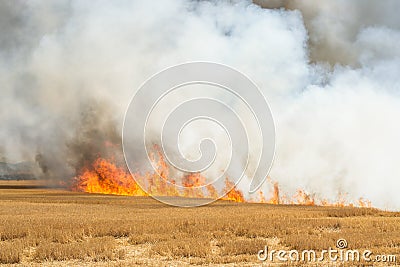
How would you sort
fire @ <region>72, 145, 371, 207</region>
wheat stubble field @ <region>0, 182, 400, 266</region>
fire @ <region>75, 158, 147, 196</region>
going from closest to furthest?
wheat stubble field @ <region>0, 182, 400, 266</region>, fire @ <region>72, 145, 371, 207</region>, fire @ <region>75, 158, 147, 196</region>

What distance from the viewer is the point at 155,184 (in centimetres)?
9144

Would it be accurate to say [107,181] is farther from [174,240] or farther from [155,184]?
[174,240]

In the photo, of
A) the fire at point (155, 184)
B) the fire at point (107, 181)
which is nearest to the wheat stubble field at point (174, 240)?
the fire at point (155, 184)

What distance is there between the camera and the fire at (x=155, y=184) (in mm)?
73250

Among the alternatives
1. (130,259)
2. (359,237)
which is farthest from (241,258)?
(359,237)

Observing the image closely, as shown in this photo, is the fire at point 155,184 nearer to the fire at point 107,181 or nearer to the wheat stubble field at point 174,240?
the fire at point 107,181

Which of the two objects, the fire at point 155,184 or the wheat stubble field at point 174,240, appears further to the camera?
the fire at point 155,184

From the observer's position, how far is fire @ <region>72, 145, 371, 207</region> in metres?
73.2

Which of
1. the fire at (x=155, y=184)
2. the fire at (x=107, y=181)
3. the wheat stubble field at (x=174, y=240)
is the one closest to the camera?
the wheat stubble field at (x=174, y=240)

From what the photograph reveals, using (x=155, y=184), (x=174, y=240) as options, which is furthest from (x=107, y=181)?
(x=174, y=240)

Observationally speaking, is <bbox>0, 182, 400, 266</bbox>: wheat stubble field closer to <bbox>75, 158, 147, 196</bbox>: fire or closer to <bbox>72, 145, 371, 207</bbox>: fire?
<bbox>72, 145, 371, 207</bbox>: fire

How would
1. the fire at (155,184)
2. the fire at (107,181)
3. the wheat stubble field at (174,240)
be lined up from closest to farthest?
1. the wheat stubble field at (174,240)
2. the fire at (155,184)
3. the fire at (107,181)

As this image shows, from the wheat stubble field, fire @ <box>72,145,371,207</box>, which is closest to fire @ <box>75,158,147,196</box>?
fire @ <box>72,145,371,207</box>

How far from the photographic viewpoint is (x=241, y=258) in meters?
18.1
